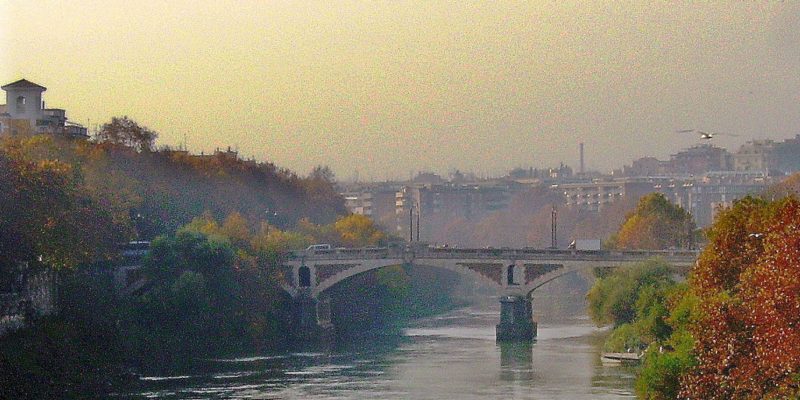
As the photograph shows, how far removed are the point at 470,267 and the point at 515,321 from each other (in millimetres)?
6670

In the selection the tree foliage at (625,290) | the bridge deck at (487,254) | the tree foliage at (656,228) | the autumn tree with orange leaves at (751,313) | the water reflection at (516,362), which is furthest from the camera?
the tree foliage at (656,228)

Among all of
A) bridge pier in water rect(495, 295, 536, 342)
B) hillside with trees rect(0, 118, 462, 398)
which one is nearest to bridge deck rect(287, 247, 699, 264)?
hillside with trees rect(0, 118, 462, 398)

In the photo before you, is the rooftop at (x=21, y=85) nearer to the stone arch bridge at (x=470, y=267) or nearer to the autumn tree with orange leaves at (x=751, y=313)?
the stone arch bridge at (x=470, y=267)

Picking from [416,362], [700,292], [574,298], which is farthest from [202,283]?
[574,298]

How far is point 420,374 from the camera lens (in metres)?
82.9

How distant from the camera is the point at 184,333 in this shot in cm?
8988

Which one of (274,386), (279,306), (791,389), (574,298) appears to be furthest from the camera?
(574,298)

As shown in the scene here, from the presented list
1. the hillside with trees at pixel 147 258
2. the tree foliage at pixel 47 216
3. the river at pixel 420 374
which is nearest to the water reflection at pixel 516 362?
the river at pixel 420 374

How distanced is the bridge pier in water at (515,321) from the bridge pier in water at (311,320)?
8.40 m

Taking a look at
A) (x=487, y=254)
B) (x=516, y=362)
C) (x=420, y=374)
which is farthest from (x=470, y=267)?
(x=420, y=374)

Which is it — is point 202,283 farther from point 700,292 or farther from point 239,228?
point 700,292

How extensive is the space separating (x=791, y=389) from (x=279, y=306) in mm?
53565

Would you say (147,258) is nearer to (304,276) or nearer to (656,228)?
(304,276)

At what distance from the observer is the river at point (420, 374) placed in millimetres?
75062
